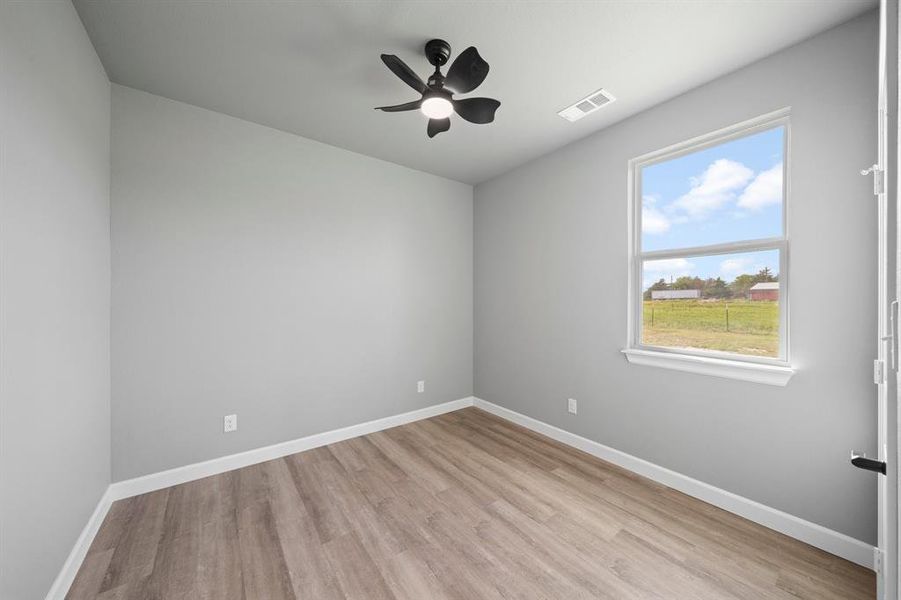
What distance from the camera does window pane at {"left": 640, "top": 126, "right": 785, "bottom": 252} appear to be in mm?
2021

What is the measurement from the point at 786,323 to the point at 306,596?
285 centimetres

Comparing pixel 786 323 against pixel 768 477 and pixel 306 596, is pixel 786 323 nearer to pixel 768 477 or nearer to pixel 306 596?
pixel 768 477

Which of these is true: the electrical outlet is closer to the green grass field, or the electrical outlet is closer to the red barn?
the green grass field

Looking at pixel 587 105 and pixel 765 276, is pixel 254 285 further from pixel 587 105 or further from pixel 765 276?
pixel 765 276

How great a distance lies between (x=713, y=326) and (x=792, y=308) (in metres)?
0.43

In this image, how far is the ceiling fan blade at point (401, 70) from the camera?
165cm

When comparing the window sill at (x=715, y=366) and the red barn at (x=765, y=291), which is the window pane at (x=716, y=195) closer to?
the red barn at (x=765, y=291)

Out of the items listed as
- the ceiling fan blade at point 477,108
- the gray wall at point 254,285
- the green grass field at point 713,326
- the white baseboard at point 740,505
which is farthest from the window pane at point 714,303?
the gray wall at point 254,285

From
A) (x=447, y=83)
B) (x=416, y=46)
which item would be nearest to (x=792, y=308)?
(x=447, y=83)

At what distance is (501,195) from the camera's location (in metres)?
3.80

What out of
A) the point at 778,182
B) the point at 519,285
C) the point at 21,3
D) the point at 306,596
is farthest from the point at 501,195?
the point at 306,596

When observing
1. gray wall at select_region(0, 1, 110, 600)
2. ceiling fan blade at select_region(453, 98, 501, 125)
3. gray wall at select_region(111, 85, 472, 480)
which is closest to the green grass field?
ceiling fan blade at select_region(453, 98, 501, 125)

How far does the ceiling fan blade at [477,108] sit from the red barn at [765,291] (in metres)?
1.90

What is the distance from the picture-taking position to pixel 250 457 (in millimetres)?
2695
